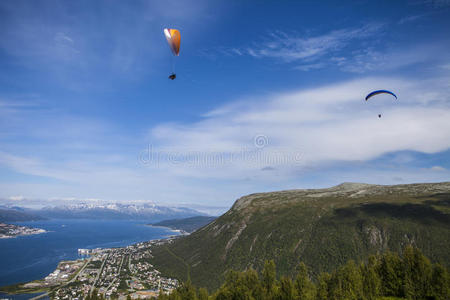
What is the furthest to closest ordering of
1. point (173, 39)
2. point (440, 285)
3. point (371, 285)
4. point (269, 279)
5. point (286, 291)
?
point (269, 279)
point (286, 291)
point (371, 285)
point (440, 285)
point (173, 39)

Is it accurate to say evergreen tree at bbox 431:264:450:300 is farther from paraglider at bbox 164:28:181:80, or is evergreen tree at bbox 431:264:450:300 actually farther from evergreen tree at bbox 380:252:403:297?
paraglider at bbox 164:28:181:80

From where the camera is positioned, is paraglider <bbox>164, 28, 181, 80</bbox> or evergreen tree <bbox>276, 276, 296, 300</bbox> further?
evergreen tree <bbox>276, 276, 296, 300</bbox>

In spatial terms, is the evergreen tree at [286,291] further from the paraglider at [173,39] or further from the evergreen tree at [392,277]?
the paraglider at [173,39]

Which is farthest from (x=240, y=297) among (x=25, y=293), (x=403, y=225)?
(x=25, y=293)

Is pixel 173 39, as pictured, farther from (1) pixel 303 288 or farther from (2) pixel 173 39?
(1) pixel 303 288

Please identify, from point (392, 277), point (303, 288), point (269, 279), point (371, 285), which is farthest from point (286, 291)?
point (392, 277)

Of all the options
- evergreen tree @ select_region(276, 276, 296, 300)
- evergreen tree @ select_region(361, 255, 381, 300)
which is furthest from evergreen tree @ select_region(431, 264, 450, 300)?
evergreen tree @ select_region(276, 276, 296, 300)

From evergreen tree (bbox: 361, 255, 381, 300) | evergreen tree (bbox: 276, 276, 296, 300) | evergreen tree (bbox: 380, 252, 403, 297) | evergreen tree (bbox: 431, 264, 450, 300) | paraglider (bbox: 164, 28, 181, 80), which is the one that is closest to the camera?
paraglider (bbox: 164, 28, 181, 80)

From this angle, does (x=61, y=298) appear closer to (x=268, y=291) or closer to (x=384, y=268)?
(x=268, y=291)

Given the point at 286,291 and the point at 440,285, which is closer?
the point at 440,285

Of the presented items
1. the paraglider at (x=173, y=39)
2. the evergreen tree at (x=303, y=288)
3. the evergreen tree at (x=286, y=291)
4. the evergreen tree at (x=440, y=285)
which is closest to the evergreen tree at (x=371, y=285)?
the evergreen tree at (x=440, y=285)

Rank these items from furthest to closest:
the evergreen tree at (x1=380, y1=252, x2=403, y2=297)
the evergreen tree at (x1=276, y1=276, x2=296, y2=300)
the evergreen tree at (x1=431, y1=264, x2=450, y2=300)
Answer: the evergreen tree at (x1=380, y1=252, x2=403, y2=297) < the evergreen tree at (x1=276, y1=276, x2=296, y2=300) < the evergreen tree at (x1=431, y1=264, x2=450, y2=300)
